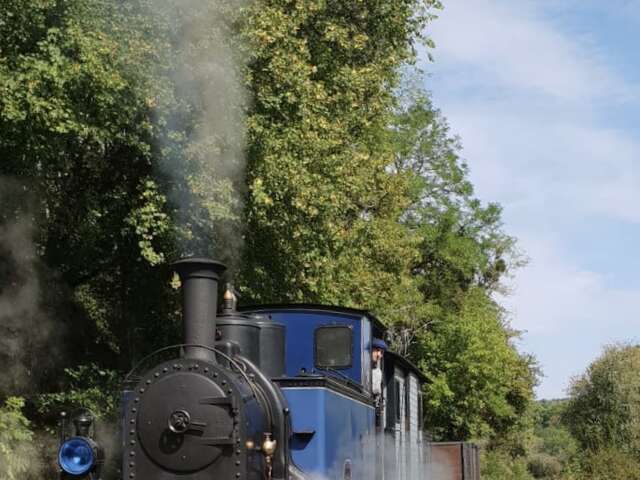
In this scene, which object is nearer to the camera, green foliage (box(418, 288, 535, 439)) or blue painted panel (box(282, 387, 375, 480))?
blue painted panel (box(282, 387, 375, 480))

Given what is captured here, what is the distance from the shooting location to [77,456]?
25.4ft

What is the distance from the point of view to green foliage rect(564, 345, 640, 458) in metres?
31.8

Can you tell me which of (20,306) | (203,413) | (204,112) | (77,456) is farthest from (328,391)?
(20,306)

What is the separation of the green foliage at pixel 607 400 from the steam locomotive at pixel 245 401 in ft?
75.9

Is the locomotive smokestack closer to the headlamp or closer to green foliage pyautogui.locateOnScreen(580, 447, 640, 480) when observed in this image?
the headlamp

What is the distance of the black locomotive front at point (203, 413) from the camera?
713 centimetres

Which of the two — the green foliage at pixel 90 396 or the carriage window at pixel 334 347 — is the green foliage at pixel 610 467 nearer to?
the green foliage at pixel 90 396

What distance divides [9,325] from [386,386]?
830 cm

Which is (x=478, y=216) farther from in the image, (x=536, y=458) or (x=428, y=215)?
(x=536, y=458)

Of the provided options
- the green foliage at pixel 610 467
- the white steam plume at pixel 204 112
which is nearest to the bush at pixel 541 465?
the green foliage at pixel 610 467

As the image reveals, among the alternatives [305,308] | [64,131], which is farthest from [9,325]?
[305,308]

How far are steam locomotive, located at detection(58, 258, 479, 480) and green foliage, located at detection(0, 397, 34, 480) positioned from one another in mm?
5510

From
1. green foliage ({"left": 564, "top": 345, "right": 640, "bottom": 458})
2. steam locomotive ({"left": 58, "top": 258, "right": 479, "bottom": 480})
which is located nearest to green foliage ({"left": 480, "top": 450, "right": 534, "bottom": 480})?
green foliage ({"left": 564, "top": 345, "right": 640, "bottom": 458})

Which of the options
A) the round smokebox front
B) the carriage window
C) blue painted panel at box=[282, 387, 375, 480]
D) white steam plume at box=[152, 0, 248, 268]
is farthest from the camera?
white steam plume at box=[152, 0, 248, 268]
